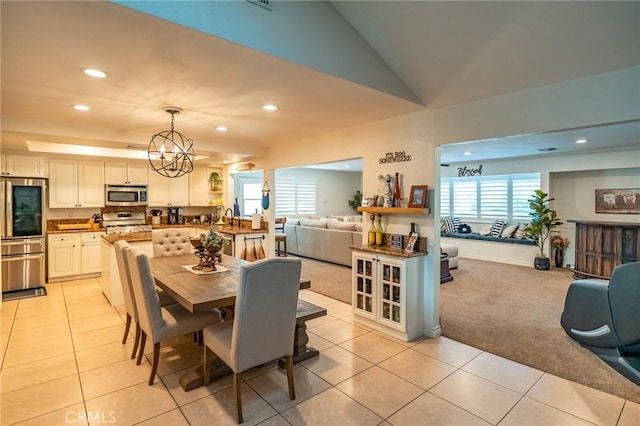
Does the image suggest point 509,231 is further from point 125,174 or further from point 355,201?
point 125,174

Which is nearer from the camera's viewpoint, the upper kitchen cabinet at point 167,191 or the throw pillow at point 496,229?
the upper kitchen cabinet at point 167,191

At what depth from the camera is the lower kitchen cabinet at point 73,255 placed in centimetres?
553

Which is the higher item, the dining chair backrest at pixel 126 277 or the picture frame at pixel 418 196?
the picture frame at pixel 418 196

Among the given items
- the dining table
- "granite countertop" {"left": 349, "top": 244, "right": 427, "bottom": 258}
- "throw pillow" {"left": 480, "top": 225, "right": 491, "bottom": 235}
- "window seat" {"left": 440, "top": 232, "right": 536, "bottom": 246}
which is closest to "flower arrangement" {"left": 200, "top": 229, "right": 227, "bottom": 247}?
the dining table

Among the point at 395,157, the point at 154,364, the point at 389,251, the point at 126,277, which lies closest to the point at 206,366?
the point at 154,364

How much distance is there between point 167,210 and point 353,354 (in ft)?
18.9

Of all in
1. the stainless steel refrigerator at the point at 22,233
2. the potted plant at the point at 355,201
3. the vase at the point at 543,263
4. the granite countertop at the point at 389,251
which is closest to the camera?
the granite countertop at the point at 389,251

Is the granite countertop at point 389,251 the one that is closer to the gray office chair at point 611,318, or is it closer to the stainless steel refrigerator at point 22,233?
the gray office chair at point 611,318

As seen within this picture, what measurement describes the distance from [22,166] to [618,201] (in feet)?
34.7

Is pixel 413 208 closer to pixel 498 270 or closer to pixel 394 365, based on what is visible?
pixel 394 365

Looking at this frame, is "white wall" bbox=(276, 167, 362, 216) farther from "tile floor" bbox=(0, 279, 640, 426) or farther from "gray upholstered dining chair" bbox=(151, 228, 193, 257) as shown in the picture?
"tile floor" bbox=(0, 279, 640, 426)

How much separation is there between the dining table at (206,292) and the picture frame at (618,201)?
6.75 metres

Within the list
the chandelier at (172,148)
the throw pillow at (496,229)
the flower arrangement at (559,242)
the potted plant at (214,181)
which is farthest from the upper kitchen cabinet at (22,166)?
the flower arrangement at (559,242)

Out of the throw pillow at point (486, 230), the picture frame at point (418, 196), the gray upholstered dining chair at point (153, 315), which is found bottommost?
the gray upholstered dining chair at point (153, 315)
